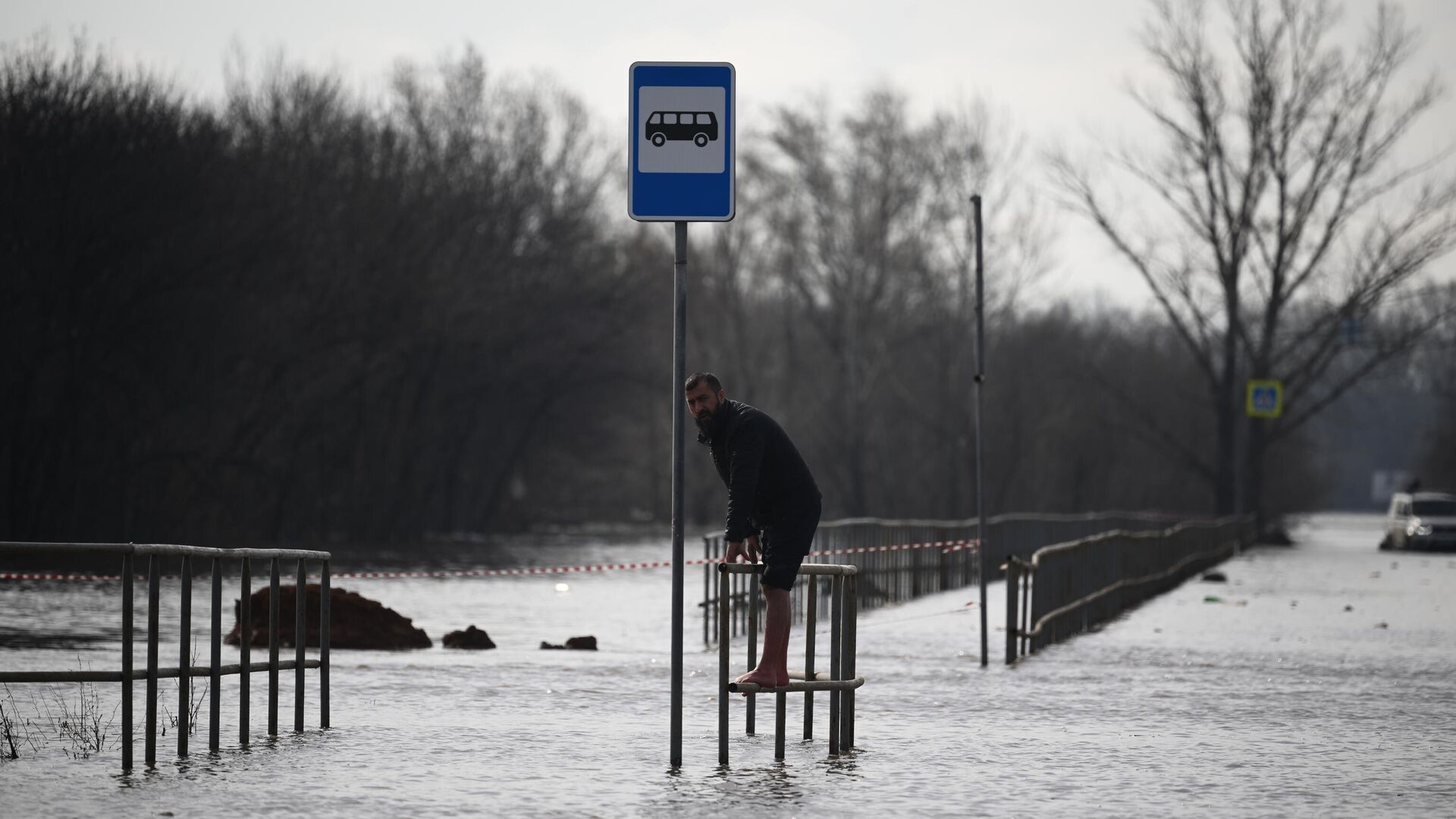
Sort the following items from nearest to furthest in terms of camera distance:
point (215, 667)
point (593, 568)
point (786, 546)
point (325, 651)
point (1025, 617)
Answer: point (215, 667)
point (786, 546)
point (325, 651)
point (1025, 617)
point (593, 568)

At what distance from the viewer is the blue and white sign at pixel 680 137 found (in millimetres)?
10266

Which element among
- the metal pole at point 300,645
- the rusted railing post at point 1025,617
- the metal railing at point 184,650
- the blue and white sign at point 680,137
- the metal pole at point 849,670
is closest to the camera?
the metal railing at point 184,650

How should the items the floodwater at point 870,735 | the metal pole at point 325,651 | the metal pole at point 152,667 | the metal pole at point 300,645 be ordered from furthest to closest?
the metal pole at point 325,651
the metal pole at point 300,645
the metal pole at point 152,667
the floodwater at point 870,735

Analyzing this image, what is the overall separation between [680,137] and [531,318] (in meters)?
49.0

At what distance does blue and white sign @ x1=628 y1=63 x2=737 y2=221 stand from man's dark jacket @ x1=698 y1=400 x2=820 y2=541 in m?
→ 1.07

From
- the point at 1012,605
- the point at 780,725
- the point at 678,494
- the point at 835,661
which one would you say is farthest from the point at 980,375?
the point at 678,494

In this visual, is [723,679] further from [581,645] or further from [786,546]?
[581,645]

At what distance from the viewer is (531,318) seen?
5912cm

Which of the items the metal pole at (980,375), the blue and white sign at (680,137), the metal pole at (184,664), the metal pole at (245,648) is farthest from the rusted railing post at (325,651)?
the metal pole at (980,375)

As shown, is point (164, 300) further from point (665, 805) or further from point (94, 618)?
point (665, 805)

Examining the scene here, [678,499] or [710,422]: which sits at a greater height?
[710,422]

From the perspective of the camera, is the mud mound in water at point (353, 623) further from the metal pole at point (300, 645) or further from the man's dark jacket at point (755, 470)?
the man's dark jacket at point (755, 470)

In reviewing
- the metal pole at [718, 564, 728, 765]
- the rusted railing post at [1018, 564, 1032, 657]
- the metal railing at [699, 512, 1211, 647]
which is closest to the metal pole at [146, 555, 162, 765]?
the metal pole at [718, 564, 728, 765]

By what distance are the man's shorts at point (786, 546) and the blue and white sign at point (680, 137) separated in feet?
5.21
